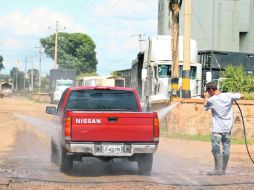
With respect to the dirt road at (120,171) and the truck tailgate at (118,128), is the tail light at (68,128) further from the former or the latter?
the dirt road at (120,171)

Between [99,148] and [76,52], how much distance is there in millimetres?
112888

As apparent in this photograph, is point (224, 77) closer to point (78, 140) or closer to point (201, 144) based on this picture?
point (201, 144)

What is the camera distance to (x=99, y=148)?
11375 millimetres

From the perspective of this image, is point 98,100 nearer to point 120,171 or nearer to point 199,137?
point 120,171

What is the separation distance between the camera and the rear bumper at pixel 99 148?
11.2 metres

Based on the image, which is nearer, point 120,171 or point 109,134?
point 109,134

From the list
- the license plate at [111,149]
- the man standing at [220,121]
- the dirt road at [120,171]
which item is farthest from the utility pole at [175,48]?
the license plate at [111,149]

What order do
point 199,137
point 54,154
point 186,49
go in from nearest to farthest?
point 54,154
point 199,137
point 186,49

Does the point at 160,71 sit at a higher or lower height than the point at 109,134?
higher

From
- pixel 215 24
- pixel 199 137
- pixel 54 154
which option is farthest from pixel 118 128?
pixel 215 24

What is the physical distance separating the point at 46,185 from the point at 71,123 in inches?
56.0

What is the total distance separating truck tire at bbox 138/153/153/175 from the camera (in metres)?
12.0

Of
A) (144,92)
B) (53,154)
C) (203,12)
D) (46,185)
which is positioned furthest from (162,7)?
(46,185)

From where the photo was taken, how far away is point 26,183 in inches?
412
